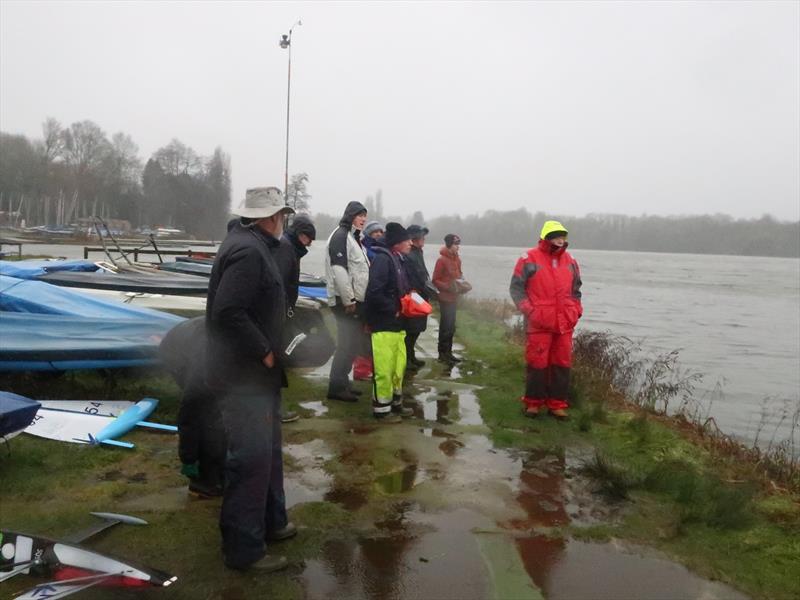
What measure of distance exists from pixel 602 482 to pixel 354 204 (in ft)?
12.1

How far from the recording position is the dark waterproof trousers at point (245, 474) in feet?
10.8

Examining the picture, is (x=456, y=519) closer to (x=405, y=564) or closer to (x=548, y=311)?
(x=405, y=564)

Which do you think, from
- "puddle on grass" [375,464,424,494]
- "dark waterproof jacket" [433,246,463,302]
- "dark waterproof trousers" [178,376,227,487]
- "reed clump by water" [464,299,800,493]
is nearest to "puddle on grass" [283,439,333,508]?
"puddle on grass" [375,464,424,494]

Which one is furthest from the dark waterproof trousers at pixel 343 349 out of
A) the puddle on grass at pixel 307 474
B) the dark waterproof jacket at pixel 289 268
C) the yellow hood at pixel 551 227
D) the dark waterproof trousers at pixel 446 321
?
the dark waterproof trousers at pixel 446 321

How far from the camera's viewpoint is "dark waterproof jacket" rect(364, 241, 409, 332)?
20.4ft

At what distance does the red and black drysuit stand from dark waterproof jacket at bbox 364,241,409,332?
3.97 ft

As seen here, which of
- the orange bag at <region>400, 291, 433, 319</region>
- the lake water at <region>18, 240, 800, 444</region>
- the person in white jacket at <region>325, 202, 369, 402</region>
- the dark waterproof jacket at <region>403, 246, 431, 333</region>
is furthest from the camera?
the lake water at <region>18, 240, 800, 444</region>

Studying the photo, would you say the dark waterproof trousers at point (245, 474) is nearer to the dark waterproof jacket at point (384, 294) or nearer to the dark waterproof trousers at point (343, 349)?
the dark waterproof jacket at point (384, 294)

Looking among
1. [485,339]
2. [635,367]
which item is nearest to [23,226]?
[485,339]

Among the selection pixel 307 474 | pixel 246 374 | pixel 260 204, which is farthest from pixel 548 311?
pixel 246 374

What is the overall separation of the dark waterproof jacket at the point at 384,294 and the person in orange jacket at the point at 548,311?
1209 millimetres

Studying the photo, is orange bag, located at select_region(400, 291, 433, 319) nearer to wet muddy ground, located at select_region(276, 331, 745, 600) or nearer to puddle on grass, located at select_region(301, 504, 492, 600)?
wet muddy ground, located at select_region(276, 331, 745, 600)

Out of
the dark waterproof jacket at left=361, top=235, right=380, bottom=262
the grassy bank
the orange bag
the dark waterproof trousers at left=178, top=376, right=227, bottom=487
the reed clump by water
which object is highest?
the dark waterproof jacket at left=361, top=235, right=380, bottom=262

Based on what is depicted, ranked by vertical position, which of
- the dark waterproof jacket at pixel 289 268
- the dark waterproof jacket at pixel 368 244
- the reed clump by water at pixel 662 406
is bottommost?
the reed clump by water at pixel 662 406
